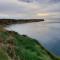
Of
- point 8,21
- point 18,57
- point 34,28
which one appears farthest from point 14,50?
point 8,21

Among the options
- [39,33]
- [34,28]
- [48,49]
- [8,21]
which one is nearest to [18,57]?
[48,49]

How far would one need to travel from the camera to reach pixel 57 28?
305 inches

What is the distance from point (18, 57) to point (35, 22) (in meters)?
5.38

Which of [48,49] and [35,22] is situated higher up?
[35,22]

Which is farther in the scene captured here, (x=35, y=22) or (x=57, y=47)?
(x=35, y=22)

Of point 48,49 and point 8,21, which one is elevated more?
point 8,21

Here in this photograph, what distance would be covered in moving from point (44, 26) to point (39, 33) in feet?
2.19

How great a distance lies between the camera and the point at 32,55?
4.91m

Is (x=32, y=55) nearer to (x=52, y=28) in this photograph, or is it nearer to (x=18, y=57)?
(x=18, y=57)

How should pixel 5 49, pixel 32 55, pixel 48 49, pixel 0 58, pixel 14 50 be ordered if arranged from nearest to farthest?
pixel 0 58, pixel 5 49, pixel 14 50, pixel 32 55, pixel 48 49

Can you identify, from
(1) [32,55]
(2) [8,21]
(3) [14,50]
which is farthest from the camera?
(2) [8,21]

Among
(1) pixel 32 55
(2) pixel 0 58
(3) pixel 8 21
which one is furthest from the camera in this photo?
(3) pixel 8 21

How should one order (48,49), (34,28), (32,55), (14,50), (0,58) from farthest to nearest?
(34,28)
(48,49)
(32,55)
(14,50)
(0,58)

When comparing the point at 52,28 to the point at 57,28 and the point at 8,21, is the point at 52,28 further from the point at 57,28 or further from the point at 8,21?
the point at 8,21
